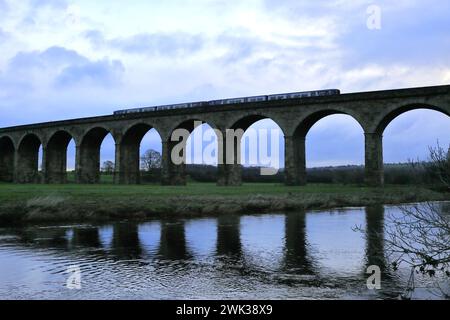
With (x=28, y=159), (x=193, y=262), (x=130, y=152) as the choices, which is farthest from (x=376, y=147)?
(x=28, y=159)

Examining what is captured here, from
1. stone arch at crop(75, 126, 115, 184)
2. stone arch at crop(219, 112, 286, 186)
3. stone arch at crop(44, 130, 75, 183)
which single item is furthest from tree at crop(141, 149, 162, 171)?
stone arch at crop(219, 112, 286, 186)

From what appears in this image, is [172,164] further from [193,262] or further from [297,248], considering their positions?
[193,262]

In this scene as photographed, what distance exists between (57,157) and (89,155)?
6.86 m

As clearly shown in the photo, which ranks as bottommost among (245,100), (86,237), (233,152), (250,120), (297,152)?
(86,237)

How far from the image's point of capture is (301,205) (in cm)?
2770

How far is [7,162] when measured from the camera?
2842 inches

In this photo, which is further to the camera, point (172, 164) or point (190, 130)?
point (190, 130)

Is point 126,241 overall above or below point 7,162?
below

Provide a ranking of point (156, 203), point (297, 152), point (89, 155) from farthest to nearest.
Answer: point (89, 155)
point (297, 152)
point (156, 203)

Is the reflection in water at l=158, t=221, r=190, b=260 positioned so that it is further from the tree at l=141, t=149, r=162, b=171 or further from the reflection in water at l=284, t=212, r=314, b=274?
the tree at l=141, t=149, r=162, b=171

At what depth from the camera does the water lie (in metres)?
8.26

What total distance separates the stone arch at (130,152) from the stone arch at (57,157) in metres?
10.2

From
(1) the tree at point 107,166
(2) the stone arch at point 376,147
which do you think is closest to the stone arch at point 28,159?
(1) the tree at point 107,166

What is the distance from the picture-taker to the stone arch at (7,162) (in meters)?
71.8
